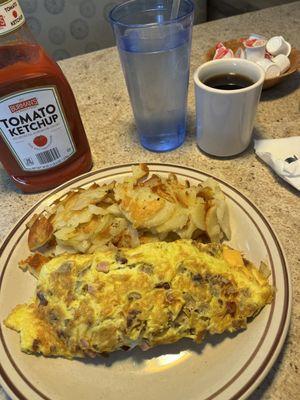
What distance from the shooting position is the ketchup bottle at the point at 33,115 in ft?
2.31

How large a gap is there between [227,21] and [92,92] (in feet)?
2.20

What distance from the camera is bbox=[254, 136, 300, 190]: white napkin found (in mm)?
829

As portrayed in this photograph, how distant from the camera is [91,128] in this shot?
109 cm

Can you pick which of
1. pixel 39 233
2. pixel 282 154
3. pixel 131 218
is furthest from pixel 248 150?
pixel 39 233

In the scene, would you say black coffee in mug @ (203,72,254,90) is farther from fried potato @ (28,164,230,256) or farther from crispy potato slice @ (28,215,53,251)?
crispy potato slice @ (28,215,53,251)

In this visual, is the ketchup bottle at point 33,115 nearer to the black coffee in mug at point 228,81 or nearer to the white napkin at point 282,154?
the black coffee in mug at point 228,81

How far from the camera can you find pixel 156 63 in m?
0.81

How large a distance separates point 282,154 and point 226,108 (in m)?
0.19

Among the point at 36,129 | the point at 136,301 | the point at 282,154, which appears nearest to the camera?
the point at 136,301

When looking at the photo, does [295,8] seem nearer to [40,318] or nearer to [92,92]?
[92,92]

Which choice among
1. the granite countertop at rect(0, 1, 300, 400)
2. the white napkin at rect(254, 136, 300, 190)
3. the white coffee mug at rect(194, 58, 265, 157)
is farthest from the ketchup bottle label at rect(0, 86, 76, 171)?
the white napkin at rect(254, 136, 300, 190)

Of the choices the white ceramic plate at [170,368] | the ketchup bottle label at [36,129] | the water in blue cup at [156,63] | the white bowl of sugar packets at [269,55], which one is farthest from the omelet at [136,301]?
the white bowl of sugar packets at [269,55]

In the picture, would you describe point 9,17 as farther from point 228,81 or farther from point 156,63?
point 228,81

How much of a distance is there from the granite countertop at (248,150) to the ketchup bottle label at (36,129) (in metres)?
0.11
